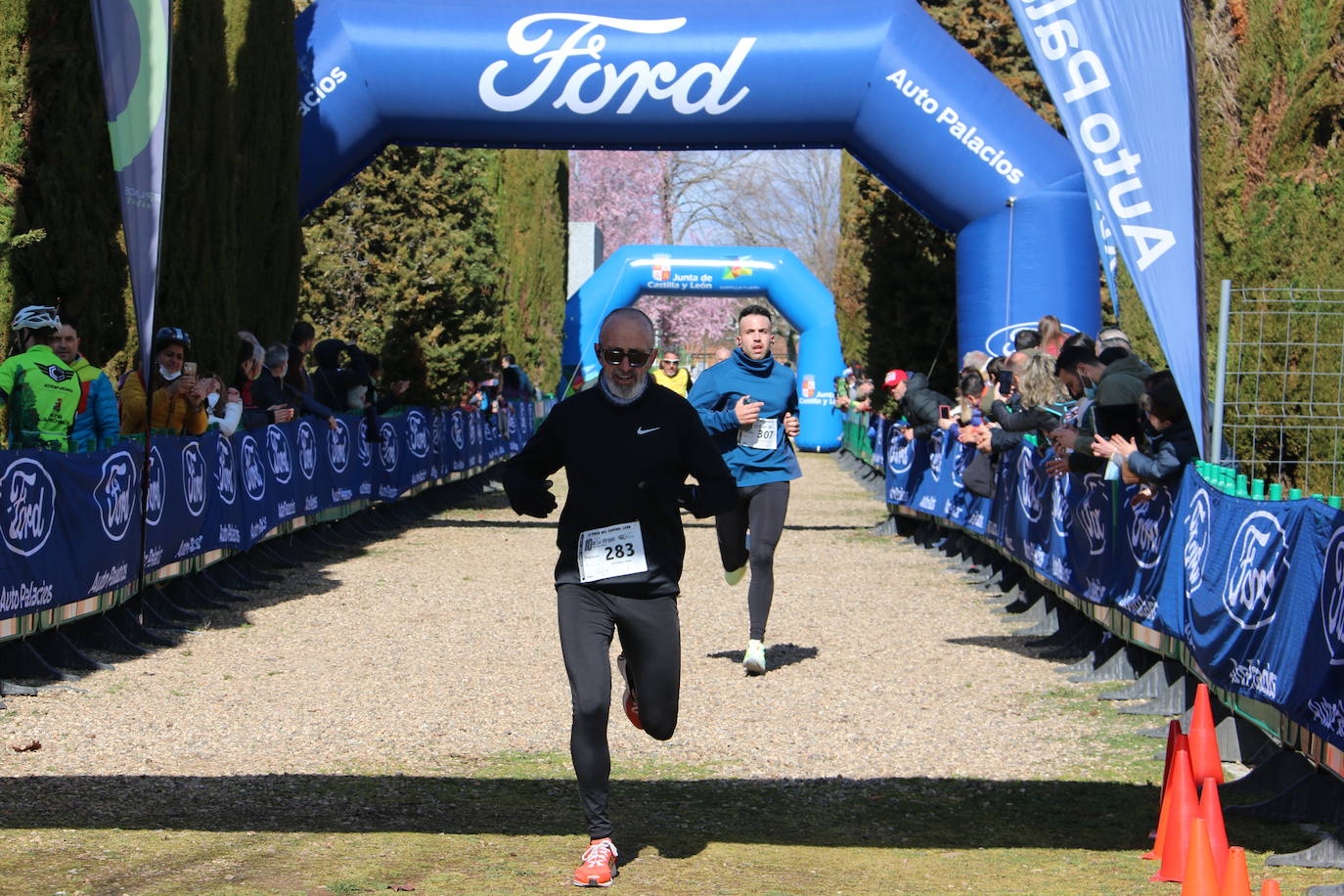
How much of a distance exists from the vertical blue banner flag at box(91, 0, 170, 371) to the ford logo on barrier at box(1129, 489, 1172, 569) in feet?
17.2

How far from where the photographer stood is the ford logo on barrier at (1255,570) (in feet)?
22.0

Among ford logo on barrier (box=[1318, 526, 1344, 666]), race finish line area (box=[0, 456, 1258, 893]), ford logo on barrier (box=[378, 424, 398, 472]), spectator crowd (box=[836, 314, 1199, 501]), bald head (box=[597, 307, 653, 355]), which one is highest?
bald head (box=[597, 307, 653, 355])

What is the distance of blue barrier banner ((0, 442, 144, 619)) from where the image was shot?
911 centimetres

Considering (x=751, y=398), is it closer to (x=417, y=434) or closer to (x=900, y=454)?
(x=900, y=454)

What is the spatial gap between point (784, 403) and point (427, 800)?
13.6ft

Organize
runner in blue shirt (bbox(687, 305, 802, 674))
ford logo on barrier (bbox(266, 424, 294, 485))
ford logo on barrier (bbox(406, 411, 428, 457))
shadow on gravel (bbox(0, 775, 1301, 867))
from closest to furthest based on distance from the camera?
shadow on gravel (bbox(0, 775, 1301, 867)), runner in blue shirt (bbox(687, 305, 802, 674)), ford logo on barrier (bbox(266, 424, 294, 485)), ford logo on barrier (bbox(406, 411, 428, 457))

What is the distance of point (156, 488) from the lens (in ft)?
37.4

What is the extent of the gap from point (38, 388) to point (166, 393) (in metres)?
1.74

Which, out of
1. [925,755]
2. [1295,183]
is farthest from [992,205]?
[925,755]

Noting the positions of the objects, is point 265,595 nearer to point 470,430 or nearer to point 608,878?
point 608,878

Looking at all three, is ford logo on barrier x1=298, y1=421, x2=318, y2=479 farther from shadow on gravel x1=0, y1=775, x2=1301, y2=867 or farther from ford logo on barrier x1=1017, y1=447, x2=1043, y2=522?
shadow on gravel x1=0, y1=775, x2=1301, y2=867

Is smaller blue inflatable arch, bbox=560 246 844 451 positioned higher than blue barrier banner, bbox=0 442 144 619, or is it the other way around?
smaller blue inflatable arch, bbox=560 246 844 451

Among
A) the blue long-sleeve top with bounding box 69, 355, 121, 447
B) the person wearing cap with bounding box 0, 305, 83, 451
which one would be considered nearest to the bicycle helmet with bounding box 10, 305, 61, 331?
the person wearing cap with bounding box 0, 305, 83, 451

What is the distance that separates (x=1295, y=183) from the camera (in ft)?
40.1
